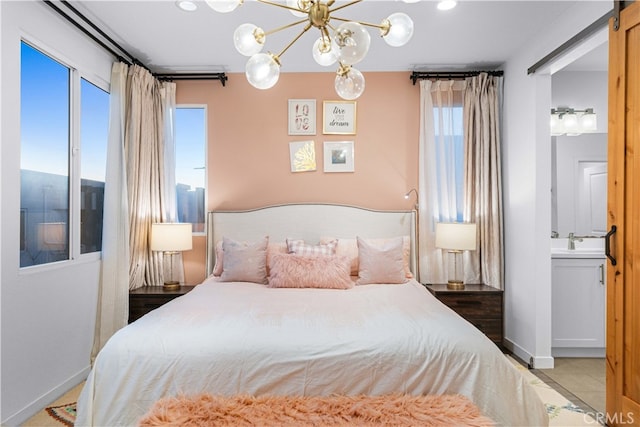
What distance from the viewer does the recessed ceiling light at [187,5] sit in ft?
9.10

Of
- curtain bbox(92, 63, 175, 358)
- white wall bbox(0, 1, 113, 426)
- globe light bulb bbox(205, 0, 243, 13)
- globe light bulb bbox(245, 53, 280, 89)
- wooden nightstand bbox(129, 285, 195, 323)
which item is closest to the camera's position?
globe light bulb bbox(205, 0, 243, 13)

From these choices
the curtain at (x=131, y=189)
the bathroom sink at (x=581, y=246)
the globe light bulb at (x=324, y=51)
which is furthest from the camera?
the bathroom sink at (x=581, y=246)

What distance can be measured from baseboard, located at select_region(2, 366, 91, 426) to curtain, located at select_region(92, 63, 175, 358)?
0.81 feet

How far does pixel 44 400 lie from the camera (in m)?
2.62

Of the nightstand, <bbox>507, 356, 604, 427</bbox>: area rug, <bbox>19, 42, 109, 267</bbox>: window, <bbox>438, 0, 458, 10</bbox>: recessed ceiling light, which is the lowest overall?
<bbox>507, 356, 604, 427</bbox>: area rug

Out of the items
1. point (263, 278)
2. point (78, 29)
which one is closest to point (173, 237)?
point (263, 278)

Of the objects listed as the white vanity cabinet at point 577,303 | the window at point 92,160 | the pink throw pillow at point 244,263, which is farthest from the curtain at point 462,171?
the window at point 92,160

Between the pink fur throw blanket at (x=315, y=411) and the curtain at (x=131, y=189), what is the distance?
2005 millimetres

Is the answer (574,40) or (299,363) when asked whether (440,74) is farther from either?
(299,363)

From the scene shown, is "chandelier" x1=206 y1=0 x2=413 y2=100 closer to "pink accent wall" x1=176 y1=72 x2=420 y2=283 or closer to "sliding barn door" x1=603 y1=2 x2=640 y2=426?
"sliding barn door" x1=603 y1=2 x2=640 y2=426

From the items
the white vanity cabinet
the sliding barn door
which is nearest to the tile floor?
the white vanity cabinet

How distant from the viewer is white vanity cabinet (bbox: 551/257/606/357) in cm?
345

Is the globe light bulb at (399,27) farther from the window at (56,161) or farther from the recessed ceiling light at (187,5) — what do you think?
the window at (56,161)

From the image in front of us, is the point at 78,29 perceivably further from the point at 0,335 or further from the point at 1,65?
the point at 0,335
